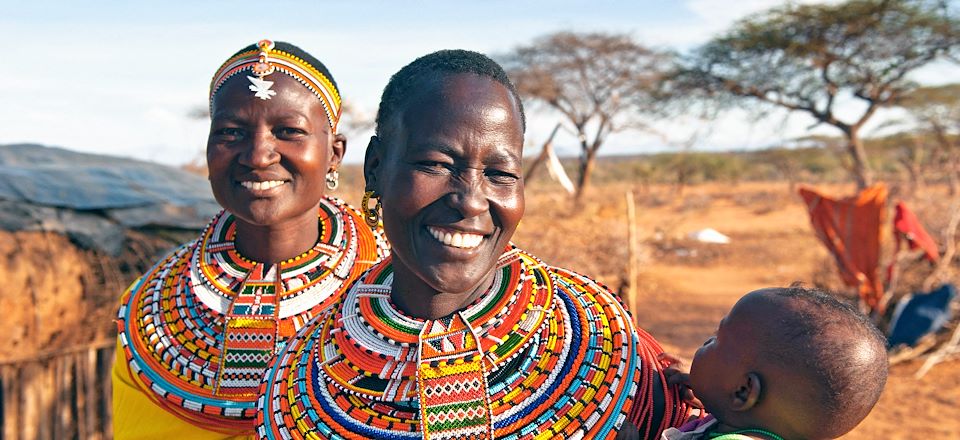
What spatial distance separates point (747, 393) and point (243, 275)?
4.90ft

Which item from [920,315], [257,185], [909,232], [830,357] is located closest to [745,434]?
[830,357]

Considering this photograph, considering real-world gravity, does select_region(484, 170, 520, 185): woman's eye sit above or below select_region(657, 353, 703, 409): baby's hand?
above

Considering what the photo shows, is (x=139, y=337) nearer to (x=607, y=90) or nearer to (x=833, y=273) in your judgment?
(x=833, y=273)

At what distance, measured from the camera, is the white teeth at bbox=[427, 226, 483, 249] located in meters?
1.30

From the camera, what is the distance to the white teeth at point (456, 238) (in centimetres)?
130

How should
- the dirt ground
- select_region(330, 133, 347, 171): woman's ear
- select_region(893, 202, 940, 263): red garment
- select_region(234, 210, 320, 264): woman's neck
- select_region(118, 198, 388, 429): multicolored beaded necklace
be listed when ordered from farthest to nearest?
select_region(893, 202, 940, 263): red garment → the dirt ground → select_region(330, 133, 347, 171): woman's ear → select_region(234, 210, 320, 264): woman's neck → select_region(118, 198, 388, 429): multicolored beaded necklace

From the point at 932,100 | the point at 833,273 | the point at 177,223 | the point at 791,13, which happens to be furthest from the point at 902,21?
the point at 177,223

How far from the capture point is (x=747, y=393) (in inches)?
53.4

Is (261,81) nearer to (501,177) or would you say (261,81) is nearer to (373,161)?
(373,161)

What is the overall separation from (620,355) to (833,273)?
924 centimetres

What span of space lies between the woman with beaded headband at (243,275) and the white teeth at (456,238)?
0.89 meters

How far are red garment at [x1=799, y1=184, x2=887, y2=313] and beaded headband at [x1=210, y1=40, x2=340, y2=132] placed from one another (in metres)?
6.69

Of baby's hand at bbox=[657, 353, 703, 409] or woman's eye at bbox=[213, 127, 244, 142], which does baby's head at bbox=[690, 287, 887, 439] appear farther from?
woman's eye at bbox=[213, 127, 244, 142]

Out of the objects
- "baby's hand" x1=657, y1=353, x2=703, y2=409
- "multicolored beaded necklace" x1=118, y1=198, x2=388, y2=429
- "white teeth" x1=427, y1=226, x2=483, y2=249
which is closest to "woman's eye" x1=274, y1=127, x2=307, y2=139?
"multicolored beaded necklace" x1=118, y1=198, x2=388, y2=429
